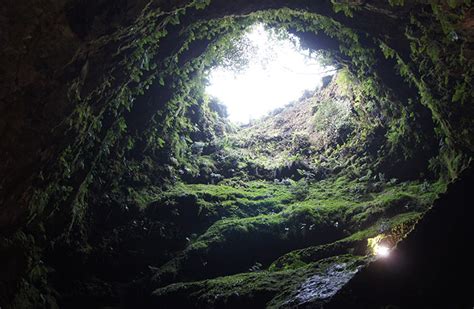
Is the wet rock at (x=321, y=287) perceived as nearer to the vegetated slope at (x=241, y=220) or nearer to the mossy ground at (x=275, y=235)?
the vegetated slope at (x=241, y=220)

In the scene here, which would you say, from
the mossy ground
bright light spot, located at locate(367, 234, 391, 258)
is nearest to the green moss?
the mossy ground

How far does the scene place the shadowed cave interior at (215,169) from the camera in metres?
4.53

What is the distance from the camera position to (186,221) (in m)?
8.66

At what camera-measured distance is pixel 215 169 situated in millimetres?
10797

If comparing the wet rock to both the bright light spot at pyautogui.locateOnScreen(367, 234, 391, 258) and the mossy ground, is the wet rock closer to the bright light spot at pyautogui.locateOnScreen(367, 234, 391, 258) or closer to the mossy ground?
the mossy ground

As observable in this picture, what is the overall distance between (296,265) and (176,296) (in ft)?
7.10

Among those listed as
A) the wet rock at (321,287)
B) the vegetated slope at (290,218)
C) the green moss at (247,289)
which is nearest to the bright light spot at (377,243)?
the vegetated slope at (290,218)

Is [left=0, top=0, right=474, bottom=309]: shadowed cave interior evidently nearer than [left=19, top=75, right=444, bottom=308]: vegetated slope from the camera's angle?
Yes

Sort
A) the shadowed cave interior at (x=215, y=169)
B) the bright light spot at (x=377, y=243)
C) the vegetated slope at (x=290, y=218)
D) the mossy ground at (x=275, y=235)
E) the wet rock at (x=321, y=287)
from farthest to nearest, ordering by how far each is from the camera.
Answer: the bright light spot at (x=377, y=243) < the mossy ground at (x=275, y=235) < the vegetated slope at (x=290, y=218) < the wet rock at (x=321, y=287) < the shadowed cave interior at (x=215, y=169)

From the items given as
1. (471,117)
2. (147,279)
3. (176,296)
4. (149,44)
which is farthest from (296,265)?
(149,44)

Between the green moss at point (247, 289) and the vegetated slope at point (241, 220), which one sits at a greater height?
the vegetated slope at point (241, 220)

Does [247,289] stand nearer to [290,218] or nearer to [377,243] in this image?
[377,243]

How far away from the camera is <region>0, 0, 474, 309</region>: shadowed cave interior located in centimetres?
453

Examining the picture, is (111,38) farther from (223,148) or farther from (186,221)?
(223,148)
